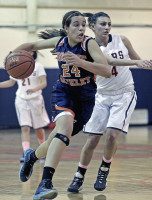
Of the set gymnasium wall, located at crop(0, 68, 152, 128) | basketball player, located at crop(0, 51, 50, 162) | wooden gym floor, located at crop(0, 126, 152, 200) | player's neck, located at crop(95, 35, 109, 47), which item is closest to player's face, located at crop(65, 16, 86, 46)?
player's neck, located at crop(95, 35, 109, 47)

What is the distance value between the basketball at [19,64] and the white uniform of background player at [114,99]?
1051mm

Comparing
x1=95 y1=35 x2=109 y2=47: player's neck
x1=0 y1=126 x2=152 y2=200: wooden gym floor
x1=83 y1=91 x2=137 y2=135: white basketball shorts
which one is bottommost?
x1=0 y1=126 x2=152 y2=200: wooden gym floor

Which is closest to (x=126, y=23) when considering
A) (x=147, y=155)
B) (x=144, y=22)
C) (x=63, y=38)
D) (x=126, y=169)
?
(x=144, y=22)

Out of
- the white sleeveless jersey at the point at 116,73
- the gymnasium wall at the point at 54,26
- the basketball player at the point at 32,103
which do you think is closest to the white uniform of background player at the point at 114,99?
the white sleeveless jersey at the point at 116,73

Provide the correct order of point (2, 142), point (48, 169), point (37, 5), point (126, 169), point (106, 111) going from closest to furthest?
point (48, 169)
point (106, 111)
point (126, 169)
point (2, 142)
point (37, 5)

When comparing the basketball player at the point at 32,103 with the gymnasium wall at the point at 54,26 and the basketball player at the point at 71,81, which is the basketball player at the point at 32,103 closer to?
the basketball player at the point at 71,81

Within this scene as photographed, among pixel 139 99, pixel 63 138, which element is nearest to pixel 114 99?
pixel 63 138

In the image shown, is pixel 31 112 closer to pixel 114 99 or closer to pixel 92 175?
pixel 92 175

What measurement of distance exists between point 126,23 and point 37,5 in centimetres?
298

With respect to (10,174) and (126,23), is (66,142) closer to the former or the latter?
(10,174)

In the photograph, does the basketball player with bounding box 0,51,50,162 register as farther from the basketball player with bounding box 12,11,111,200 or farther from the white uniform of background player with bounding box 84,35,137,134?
the basketball player with bounding box 12,11,111,200

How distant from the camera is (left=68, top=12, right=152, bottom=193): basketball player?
19.2ft

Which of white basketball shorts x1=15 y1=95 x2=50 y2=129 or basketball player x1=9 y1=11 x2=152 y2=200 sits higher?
basketball player x1=9 y1=11 x2=152 y2=200

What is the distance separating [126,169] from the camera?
7.30 meters
